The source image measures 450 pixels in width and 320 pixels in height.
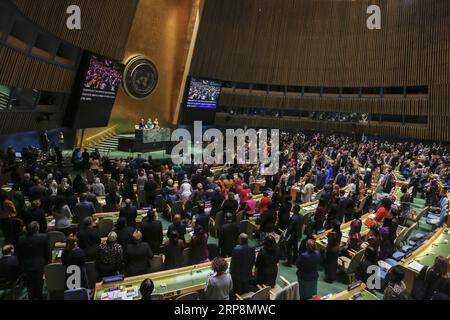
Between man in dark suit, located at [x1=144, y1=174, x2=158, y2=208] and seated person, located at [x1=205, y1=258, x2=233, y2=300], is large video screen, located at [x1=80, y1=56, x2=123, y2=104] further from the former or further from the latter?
seated person, located at [x1=205, y1=258, x2=233, y2=300]

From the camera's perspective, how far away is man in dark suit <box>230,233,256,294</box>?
4.68m

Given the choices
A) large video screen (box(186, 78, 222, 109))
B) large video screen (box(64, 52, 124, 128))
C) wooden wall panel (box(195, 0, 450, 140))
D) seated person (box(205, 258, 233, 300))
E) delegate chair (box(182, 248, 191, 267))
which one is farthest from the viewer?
large video screen (box(186, 78, 222, 109))

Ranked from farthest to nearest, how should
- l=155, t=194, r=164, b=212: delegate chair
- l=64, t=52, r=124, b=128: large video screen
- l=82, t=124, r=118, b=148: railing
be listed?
l=82, t=124, r=118, b=148: railing
l=64, t=52, r=124, b=128: large video screen
l=155, t=194, r=164, b=212: delegate chair

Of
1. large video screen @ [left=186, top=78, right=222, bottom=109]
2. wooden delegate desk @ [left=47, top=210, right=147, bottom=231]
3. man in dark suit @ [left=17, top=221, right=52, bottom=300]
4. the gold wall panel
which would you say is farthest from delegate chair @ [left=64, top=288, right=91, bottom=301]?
large video screen @ [left=186, top=78, right=222, bottom=109]

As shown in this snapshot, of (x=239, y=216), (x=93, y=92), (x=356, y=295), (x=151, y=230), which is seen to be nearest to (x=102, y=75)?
(x=93, y=92)


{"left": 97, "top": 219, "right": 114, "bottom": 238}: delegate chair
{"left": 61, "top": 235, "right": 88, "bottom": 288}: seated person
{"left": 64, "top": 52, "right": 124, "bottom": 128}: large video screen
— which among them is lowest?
{"left": 61, "top": 235, "right": 88, "bottom": 288}: seated person

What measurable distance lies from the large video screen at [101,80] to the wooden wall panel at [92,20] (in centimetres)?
49

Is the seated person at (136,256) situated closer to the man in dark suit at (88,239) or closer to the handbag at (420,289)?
the man in dark suit at (88,239)

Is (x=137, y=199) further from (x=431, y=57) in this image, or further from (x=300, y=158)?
(x=431, y=57)

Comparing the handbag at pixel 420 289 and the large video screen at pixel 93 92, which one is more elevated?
→ the large video screen at pixel 93 92

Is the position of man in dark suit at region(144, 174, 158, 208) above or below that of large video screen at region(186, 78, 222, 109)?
below

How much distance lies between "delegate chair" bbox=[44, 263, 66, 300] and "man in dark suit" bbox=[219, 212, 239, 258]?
8.98 ft

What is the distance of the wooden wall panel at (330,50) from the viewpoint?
20.3 m

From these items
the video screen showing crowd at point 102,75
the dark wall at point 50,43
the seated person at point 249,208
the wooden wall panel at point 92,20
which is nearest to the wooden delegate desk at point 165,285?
the seated person at point 249,208
